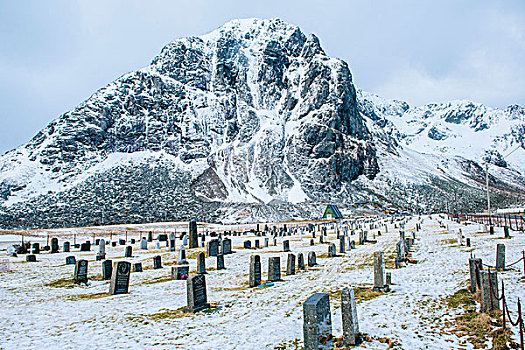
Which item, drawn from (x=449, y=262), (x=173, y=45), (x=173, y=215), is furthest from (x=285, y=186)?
(x=449, y=262)

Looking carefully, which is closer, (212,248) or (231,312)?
(231,312)

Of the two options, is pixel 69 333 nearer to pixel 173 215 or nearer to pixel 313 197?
pixel 173 215

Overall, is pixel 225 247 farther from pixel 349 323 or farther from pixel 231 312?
pixel 349 323

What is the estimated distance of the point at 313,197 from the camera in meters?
116

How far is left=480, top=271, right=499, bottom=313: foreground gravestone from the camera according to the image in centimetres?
908

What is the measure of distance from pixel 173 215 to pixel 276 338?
92.1m

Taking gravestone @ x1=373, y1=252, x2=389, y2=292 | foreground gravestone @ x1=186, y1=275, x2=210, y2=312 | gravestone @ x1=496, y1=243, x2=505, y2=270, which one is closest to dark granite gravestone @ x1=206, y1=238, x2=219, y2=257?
foreground gravestone @ x1=186, y1=275, x2=210, y2=312

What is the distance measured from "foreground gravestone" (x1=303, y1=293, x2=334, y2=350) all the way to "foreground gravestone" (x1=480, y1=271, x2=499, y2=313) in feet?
15.1

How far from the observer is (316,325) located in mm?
7191

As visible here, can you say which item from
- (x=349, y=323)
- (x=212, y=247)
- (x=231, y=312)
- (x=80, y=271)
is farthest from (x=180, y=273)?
(x=349, y=323)

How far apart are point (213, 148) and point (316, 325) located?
124 meters

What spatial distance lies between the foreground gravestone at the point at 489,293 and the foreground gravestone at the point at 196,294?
821cm

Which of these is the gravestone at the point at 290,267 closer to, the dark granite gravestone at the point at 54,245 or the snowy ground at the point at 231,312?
the snowy ground at the point at 231,312

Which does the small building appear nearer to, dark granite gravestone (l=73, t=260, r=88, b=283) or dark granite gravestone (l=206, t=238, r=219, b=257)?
dark granite gravestone (l=206, t=238, r=219, b=257)
